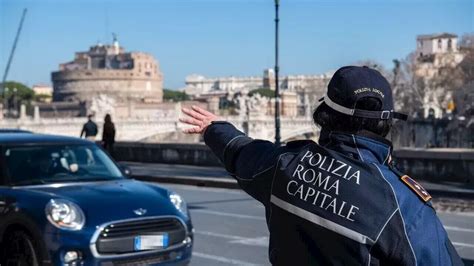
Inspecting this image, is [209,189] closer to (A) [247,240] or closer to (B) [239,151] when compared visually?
(A) [247,240]

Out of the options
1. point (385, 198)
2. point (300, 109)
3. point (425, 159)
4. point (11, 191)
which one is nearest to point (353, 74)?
point (385, 198)

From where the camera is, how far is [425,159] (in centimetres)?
1867

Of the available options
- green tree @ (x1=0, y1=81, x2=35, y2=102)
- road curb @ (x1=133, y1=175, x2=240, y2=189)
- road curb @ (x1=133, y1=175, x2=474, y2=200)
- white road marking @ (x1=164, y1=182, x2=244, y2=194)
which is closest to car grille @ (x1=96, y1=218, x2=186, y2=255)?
road curb @ (x1=133, y1=175, x2=474, y2=200)

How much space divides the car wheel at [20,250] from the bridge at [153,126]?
65.0 metres

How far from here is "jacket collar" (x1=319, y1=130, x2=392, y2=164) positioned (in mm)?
2385

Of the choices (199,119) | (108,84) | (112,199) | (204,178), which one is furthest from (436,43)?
(199,119)

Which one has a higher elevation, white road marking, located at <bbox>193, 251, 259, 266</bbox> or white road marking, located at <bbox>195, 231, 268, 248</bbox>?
white road marking, located at <bbox>193, 251, 259, 266</bbox>

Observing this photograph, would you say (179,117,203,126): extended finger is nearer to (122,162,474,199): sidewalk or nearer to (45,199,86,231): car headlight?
(45,199,86,231): car headlight

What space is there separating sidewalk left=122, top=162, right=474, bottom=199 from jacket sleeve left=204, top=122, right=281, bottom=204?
1276 centimetres

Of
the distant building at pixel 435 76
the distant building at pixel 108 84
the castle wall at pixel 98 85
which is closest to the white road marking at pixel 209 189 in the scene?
the distant building at pixel 435 76

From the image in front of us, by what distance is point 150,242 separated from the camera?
6.80 metres

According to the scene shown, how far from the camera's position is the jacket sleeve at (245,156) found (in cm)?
258

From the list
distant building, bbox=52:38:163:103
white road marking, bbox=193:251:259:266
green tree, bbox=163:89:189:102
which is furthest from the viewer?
green tree, bbox=163:89:189:102

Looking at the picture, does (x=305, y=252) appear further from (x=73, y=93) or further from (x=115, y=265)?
(x=73, y=93)
